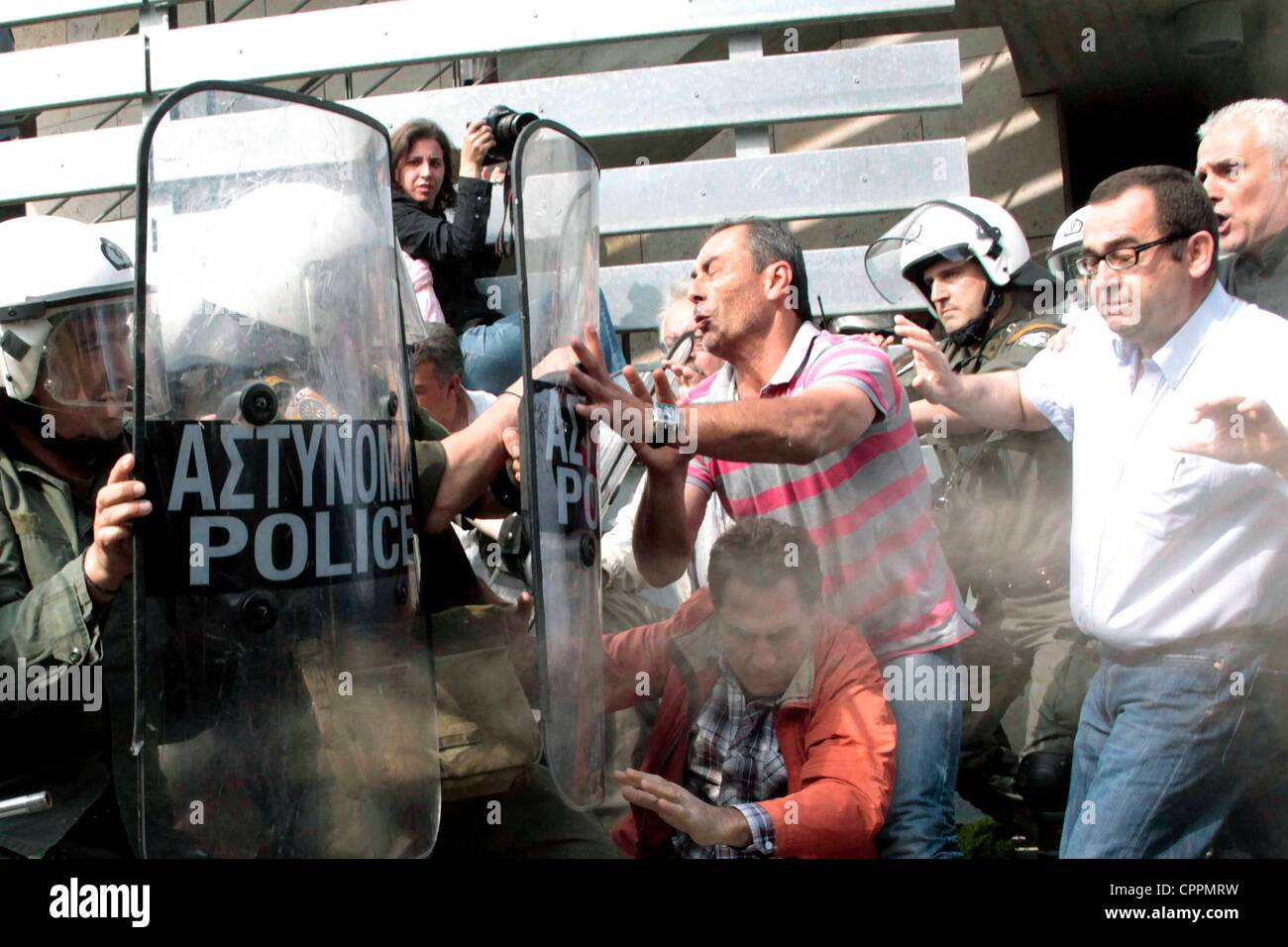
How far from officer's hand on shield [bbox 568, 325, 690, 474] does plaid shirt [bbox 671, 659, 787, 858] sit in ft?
1.70

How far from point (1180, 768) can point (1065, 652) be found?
0.94 meters

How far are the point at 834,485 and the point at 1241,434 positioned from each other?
77 centimetres

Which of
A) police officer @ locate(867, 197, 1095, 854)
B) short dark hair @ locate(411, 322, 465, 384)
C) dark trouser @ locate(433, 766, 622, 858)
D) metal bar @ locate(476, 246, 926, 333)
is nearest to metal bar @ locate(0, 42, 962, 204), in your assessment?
metal bar @ locate(476, 246, 926, 333)

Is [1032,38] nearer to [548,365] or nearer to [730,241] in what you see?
[730,241]

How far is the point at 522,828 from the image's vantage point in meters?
2.84

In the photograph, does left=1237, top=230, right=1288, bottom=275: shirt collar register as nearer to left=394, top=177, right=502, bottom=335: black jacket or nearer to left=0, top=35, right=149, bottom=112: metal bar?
left=394, top=177, right=502, bottom=335: black jacket

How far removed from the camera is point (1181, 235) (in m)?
2.80

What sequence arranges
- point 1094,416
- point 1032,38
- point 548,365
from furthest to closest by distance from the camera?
point 1032,38
point 1094,416
point 548,365

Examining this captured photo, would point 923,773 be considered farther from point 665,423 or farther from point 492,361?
point 492,361

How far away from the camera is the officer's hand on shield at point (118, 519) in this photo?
222 centimetres

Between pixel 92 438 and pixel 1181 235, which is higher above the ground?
pixel 1181 235

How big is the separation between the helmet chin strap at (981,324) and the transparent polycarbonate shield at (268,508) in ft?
6.09
